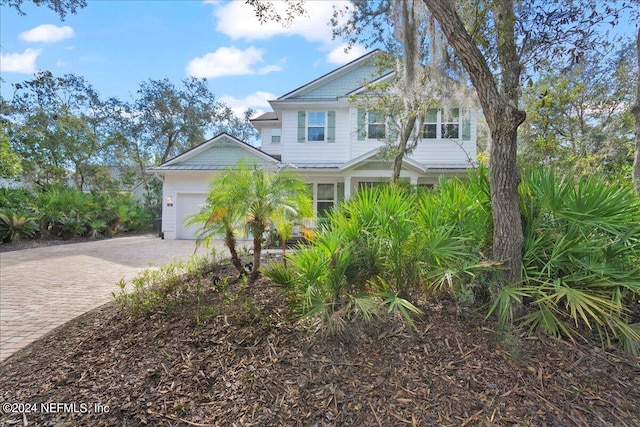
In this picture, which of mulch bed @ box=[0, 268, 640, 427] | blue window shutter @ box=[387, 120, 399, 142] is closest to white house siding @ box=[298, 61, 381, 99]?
blue window shutter @ box=[387, 120, 399, 142]

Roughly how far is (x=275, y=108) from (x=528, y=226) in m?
13.7

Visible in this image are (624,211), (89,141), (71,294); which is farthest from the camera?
(89,141)

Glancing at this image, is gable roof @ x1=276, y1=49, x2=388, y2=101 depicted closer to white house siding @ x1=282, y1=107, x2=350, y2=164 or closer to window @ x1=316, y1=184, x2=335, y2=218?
white house siding @ x1=282, y1=107, x2=350, y2=164

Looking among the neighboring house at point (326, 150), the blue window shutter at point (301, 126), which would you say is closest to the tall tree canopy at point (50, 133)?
the neighboring house at point (326, 150)

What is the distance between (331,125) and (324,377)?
45.5ft

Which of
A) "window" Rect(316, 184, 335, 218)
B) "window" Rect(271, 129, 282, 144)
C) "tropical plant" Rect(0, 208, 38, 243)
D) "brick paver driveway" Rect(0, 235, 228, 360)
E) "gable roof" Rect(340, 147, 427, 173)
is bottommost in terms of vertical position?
"brick paver driveway" Rect(0, 235, 228, 360)

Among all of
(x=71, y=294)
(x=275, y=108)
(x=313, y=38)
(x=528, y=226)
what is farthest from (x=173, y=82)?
(x=528, y=226)

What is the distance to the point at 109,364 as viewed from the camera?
3.09m

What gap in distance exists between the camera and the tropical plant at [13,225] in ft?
39.4

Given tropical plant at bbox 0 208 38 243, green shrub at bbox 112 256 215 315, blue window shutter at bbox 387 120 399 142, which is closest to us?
green shrub at bbox 112 256 215 315

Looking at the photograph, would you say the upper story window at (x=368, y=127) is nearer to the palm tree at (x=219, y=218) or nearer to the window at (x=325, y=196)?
A: the window at (x=325, y=196)

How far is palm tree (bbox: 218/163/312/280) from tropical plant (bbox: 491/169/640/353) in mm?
2745

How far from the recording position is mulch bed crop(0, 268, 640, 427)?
7.91 ft

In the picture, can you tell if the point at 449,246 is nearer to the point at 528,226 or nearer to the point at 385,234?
the point at 385,234
